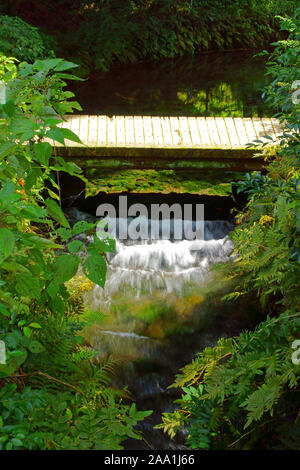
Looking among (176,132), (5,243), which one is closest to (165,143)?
(176,132)

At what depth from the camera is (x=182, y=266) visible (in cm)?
524

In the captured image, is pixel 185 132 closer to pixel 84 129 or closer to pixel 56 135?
pixel 84 129

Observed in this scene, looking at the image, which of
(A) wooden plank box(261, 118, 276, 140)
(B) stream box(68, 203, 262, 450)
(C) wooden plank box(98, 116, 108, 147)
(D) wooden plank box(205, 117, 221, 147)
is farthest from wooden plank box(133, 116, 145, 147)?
(A) wooden plank box(261, 118, 276, 140)

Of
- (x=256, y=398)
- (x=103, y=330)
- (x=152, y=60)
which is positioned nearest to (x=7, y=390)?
(x=256, y=398)

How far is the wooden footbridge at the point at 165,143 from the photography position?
17.0ft

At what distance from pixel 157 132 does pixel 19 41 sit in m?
5.59

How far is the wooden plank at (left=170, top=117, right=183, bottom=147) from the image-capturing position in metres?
5.28

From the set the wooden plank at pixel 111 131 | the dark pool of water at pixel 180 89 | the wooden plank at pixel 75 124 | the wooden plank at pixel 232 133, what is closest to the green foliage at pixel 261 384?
the wooden plank at pixel 232 133

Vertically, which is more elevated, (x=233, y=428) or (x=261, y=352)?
(x=261, y=352)

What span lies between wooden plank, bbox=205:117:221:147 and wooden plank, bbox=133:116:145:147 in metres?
0.77

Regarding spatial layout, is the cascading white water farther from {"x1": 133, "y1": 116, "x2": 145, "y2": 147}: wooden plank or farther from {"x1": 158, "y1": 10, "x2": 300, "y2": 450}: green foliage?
{"x1": 158, "y1": 10, "x2": 300, "y2": 450}: green foliage

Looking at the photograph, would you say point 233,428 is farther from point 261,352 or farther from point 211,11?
point 211,11

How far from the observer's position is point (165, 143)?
17.2ft

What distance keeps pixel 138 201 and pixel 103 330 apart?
1803 mm
